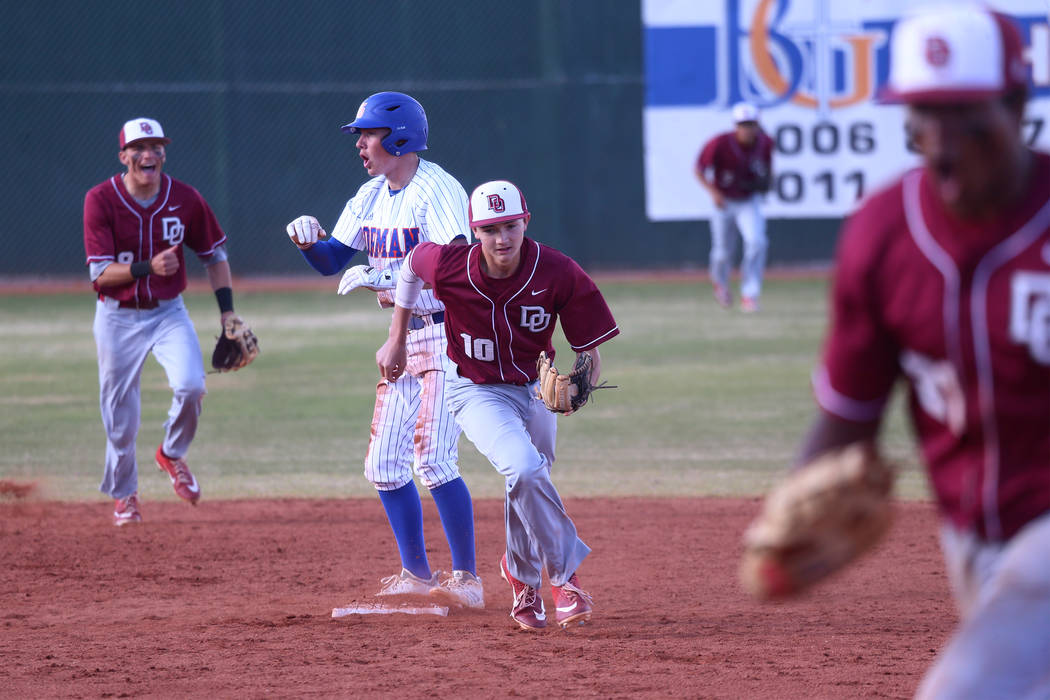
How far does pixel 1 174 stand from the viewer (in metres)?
20.5

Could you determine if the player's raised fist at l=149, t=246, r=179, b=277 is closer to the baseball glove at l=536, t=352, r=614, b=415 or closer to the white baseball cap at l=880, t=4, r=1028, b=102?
the baseball glove at l=536, t=352, r=614, b=415

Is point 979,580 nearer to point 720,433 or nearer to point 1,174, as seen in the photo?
point 720,433

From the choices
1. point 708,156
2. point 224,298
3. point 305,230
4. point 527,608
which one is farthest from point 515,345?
point 708,156

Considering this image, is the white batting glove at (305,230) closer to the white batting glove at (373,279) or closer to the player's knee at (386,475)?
the white batting glove at (373,279)

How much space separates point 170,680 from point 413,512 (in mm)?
1496

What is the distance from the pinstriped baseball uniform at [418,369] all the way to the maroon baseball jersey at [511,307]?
41 centimetres

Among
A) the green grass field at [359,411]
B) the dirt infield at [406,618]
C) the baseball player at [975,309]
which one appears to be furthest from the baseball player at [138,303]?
the baseball player at [975,309]

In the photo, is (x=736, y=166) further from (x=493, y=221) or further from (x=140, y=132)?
(x=493, y=221)

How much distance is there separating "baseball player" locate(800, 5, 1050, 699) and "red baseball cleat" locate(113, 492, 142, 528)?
18.4 feet

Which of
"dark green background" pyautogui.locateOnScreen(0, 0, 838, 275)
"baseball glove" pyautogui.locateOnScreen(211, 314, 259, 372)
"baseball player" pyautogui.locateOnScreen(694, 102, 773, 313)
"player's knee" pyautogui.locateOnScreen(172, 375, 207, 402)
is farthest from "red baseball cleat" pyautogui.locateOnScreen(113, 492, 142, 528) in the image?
"dark green background" pyautogui.locateOnScreen(0, 0, 838, 275)

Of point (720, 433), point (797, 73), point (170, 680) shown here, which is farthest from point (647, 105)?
point (170, 680)

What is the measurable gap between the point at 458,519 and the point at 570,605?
75 cm

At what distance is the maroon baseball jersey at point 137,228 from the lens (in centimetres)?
741

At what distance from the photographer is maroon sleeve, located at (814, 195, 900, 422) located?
2.46 m
